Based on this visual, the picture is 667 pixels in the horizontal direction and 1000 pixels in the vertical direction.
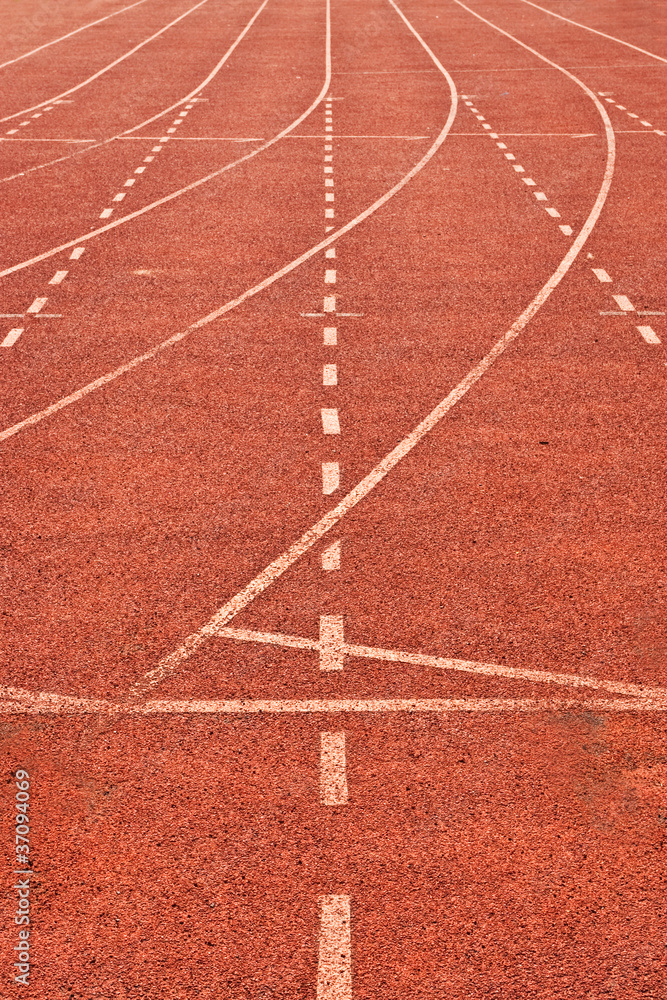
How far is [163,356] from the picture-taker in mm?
10953

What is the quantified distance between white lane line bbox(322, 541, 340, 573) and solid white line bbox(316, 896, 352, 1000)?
2752 mm

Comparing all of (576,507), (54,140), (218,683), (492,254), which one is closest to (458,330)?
(492,254)

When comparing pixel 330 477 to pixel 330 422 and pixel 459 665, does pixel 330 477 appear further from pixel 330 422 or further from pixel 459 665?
pixel 459 665

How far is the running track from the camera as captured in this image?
504 cm

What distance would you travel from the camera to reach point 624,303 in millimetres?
12188

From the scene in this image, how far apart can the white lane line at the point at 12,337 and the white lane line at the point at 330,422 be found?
3.59 meters

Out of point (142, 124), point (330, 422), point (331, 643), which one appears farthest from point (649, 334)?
point (142, 124)

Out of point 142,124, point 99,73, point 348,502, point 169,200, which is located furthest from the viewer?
point 99,73

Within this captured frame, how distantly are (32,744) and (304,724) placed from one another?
1.45 m

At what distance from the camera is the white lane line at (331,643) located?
6.56 meters

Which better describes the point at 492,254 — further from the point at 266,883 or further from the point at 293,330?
the point at 266,883

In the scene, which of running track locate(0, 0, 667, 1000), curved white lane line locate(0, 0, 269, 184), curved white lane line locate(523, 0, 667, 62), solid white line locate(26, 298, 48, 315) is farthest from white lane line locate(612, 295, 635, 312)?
curved white lane line locate(523, 0, 667, 62)

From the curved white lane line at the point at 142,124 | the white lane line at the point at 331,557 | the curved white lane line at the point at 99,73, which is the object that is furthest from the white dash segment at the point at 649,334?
the curved white lane line at the point at 99,73

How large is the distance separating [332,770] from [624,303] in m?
7.95
